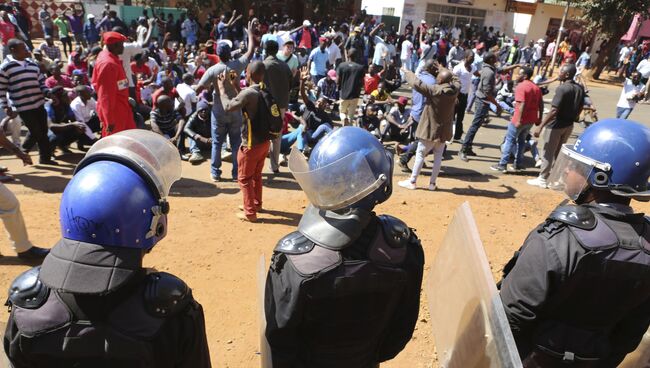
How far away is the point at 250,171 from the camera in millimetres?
5184

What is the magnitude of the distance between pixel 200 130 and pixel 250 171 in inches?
124

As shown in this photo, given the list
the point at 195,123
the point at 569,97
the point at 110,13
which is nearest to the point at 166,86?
the point at 195,123

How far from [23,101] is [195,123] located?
256 centimetres

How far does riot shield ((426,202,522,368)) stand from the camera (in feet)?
5.58

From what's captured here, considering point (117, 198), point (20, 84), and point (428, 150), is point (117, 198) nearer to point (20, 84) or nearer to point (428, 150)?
point (428, 150)

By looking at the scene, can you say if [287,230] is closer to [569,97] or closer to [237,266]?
[237,266]

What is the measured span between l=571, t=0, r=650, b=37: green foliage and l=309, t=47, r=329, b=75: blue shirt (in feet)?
49.9

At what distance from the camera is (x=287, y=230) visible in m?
5.33

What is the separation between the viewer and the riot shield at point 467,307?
5.58ft

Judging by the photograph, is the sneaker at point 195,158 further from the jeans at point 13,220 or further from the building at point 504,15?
Answer: the building at point 504,15

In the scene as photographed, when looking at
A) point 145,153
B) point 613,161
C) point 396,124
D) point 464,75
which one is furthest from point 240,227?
point 464,75

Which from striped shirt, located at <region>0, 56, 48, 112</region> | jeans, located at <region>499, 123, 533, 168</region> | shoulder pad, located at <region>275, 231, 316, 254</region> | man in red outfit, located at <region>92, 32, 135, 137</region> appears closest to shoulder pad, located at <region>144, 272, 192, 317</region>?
shoulder pad, located at <region>275, 231, 316, 254</region>

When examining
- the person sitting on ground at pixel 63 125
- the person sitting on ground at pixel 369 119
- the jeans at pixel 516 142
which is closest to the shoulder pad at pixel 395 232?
the jeans at pixel 516 142

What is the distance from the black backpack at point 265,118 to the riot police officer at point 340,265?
3.07 m
